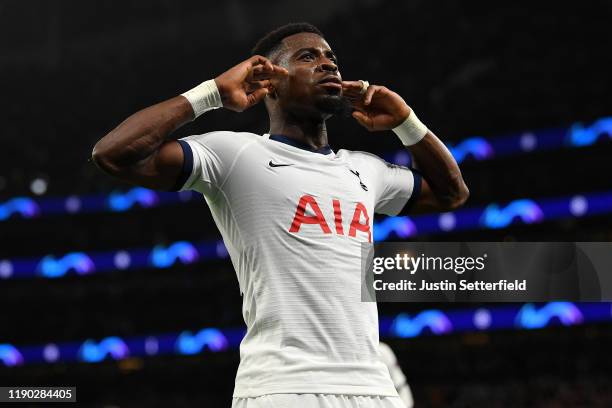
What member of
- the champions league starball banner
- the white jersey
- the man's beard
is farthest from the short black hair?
the champions league starball banner

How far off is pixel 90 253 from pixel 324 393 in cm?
2711

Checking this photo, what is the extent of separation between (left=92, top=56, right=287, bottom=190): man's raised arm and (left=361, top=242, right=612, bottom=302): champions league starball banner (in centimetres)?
93

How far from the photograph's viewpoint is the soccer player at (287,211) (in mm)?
3377

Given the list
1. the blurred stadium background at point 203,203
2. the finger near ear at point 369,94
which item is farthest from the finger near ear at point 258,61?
the blurred stadium background at point 203,203

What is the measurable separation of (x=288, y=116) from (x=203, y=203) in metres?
24.1

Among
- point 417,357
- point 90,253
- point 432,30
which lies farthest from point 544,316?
point 90,253

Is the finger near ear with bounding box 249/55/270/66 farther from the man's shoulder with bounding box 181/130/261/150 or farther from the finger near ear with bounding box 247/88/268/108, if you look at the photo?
the man's shoulder with bounding box 181/130/261/150

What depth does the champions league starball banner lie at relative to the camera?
161 inches

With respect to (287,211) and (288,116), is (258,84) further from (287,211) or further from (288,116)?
(287,211)

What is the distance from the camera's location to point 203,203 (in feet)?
91.4

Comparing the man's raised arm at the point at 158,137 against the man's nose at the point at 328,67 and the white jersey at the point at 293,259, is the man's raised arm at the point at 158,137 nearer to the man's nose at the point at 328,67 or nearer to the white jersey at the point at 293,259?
the white jersey at the point at 293,259

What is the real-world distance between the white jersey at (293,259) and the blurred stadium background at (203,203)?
1809 cm

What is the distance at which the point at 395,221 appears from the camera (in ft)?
77.8

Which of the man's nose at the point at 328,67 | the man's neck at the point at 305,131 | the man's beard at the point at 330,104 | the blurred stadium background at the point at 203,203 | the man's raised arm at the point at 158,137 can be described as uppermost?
the blurred stadium background at the point at 203,203
